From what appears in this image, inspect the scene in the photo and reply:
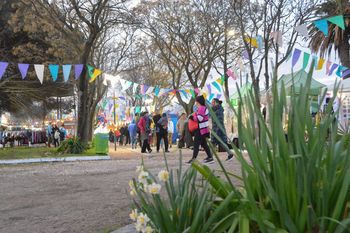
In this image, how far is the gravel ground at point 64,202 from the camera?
4.95 m

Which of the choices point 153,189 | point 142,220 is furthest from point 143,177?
point 142,220

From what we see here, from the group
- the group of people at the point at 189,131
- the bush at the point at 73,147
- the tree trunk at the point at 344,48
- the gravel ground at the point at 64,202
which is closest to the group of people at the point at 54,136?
the group of people at the point at 189,131

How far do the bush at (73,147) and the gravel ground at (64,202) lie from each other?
5852 mm

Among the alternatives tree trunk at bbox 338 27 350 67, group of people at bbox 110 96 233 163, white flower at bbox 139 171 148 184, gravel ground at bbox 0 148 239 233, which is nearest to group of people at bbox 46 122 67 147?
group of people at bbox 110 96 233 163

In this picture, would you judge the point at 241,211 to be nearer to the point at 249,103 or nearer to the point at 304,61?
the point at 249,103

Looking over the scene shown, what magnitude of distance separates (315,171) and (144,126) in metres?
14.7

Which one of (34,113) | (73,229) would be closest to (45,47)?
(34,113)

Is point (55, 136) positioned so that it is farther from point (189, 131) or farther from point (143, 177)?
point (143, 177)

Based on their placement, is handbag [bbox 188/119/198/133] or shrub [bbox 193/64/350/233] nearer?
shrub [bbox 193/64/350/233]

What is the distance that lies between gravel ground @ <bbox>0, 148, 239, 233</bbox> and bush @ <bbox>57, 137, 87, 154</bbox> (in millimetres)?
5852

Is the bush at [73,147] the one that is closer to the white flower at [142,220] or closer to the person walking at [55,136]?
the person walking at [55,136]

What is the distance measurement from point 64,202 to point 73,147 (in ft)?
32.8

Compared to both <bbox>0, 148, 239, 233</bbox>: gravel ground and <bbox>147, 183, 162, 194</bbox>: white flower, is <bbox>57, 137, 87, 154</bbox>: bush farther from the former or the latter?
<bbox>147, 183, 162, 194</bbox>: white flower

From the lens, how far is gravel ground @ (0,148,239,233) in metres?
4.95
